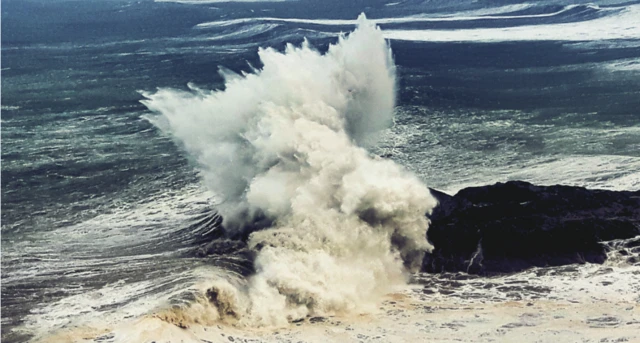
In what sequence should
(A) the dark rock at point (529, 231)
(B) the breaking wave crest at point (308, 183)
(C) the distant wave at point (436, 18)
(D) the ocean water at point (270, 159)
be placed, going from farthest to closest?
1. (C) the distant wave at point (436, 18)
2. (A) the dark rock at point (529, 231)
3. (D) the ocean water at point (270, 159)
4. (B) the breaking wave crest at point (308, 183)

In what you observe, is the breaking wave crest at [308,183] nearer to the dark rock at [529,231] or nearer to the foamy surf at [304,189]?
the foamy surf at [304,189]

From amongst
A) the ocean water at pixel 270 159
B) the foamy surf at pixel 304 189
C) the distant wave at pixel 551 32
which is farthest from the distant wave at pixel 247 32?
the foamy surf at pixel 304 189

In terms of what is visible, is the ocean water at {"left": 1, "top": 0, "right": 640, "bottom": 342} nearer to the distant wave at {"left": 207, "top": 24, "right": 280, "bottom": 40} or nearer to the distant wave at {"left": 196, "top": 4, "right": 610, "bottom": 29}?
the distant wave at {"left": 207, "top": 24, "right": 280, "bottom": 40}

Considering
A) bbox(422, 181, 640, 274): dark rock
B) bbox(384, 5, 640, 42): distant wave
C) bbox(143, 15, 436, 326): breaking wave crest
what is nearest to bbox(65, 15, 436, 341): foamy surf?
bbox(143, 15, 436, 326): breaking wave crest

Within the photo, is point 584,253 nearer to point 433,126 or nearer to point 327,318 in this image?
point 327,318

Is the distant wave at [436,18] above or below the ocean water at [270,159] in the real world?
above

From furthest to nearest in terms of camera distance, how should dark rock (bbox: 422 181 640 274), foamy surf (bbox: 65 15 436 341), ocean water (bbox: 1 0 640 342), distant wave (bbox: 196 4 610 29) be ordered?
distant wave (bbox: 196 4 610 29) < dark rock (bbox: 422 181 640 274) < ocean water (bbox: 1 0 640 342) < foamy surf (bbox: 65 15 436 341)

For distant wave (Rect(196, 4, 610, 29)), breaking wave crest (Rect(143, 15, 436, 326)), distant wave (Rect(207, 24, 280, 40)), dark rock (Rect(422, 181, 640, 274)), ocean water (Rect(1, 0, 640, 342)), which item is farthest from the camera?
distant wave (Rect(196, 4, 610, 29))

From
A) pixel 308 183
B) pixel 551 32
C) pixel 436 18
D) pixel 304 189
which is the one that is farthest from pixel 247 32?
pixel 304 189

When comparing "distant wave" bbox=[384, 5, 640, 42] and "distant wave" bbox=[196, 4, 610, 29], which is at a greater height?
"distant wave" bbox=[196, 4, 610, 29]
